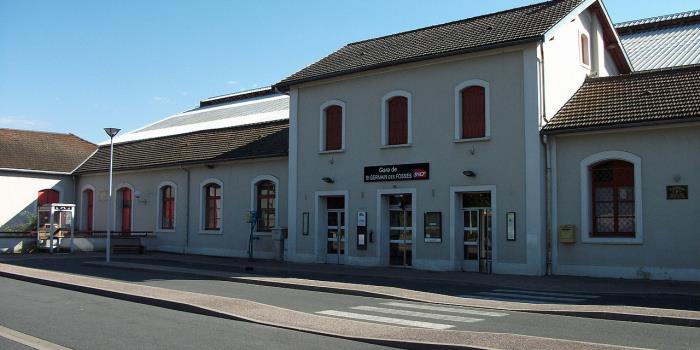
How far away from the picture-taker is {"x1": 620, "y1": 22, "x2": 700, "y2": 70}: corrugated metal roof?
27.3 metres

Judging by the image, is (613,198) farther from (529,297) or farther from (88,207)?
(88,207)

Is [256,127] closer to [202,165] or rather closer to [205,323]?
[202,165]

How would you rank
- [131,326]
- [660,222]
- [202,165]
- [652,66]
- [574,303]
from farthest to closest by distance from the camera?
[202,165]
[652,66]
[660,222]
[574,303]
[131,326]

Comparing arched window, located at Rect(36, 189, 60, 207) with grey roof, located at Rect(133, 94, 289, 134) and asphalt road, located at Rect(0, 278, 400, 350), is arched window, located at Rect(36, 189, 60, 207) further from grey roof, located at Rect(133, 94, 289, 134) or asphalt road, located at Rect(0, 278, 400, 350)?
asphalt road, located at Rect(0, 278, 400, 350)

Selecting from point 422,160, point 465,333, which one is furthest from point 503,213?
point 465,333

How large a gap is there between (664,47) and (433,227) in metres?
15.3

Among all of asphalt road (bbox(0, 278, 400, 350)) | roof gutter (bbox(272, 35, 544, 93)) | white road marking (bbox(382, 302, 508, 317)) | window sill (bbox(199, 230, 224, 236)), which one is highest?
roof gutter (bbox(272, 35, 544, 93))

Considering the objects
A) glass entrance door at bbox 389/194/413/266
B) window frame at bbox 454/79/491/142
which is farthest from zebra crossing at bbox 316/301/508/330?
glass entrance door at bbox 389/194/413/266

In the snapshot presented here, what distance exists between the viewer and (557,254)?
19.4m

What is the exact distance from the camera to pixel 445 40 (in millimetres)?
22641

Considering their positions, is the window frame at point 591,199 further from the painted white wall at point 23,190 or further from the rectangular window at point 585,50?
the painted white wall at point 23,190

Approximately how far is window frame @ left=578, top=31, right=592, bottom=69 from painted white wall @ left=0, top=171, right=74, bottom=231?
28.8 metres

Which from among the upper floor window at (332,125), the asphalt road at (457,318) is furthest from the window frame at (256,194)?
the asphalt road at (457,318)

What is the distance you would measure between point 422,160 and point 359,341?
504 inches
